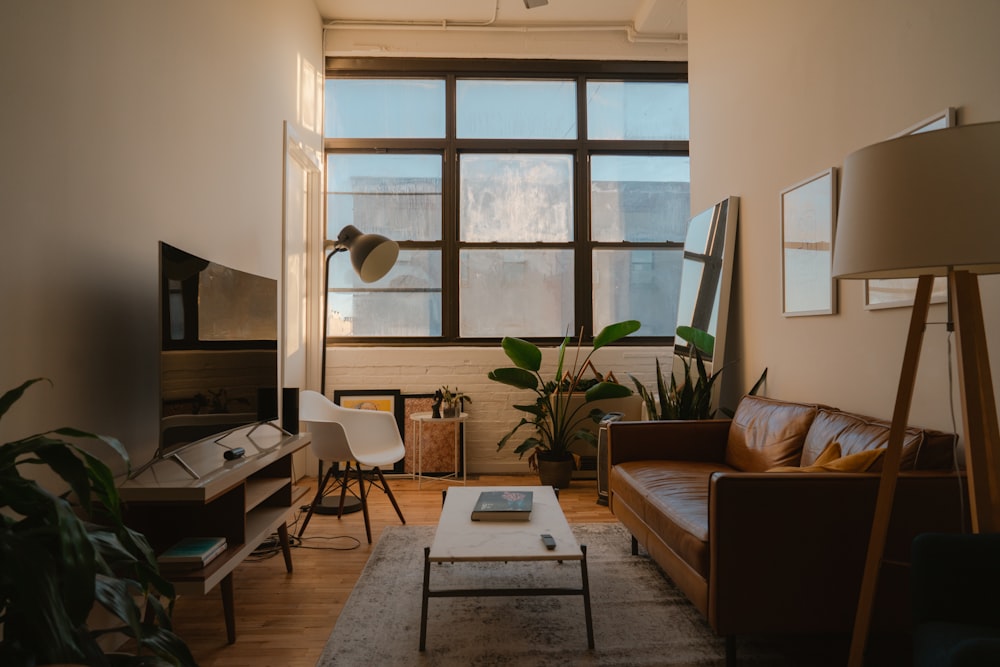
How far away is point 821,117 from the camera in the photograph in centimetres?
304

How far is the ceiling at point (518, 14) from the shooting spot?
515 cm

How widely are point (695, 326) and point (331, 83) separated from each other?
3697 mm

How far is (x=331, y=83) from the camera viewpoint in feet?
18.2

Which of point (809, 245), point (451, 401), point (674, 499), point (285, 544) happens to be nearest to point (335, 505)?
point (285, 544)

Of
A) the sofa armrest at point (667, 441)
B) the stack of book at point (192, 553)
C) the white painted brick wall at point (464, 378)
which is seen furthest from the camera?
the white painted brick wall at point (464, 378)

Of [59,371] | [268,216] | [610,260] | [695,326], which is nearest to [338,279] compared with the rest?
[268,216]

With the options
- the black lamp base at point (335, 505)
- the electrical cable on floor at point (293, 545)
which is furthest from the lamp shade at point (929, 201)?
the black lamp base at point (335, 505)

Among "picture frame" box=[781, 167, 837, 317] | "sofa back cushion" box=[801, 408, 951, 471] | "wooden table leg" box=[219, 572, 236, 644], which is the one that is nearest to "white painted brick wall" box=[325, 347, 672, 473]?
"picture frame" box=[781, 167, 837, 317]

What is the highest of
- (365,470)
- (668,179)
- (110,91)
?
(668,179)

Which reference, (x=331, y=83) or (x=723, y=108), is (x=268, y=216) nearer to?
(x=331, y=83)

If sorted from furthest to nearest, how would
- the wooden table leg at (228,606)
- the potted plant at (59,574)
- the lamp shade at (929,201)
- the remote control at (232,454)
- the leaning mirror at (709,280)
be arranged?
the leaning mirror at (709,280) → the remote control at (232,454) → the wooden table leg at (228,606) → the lamp shade at (929,201) → the potted plant at (59,574)

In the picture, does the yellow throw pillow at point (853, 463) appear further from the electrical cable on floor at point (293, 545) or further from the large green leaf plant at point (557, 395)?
the large green leaf plant at point (557, 395)

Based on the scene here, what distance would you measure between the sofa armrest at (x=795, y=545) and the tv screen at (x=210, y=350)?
1.89 metres

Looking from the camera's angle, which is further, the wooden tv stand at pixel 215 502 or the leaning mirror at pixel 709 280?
the leaning mirror at pixel 709 280
